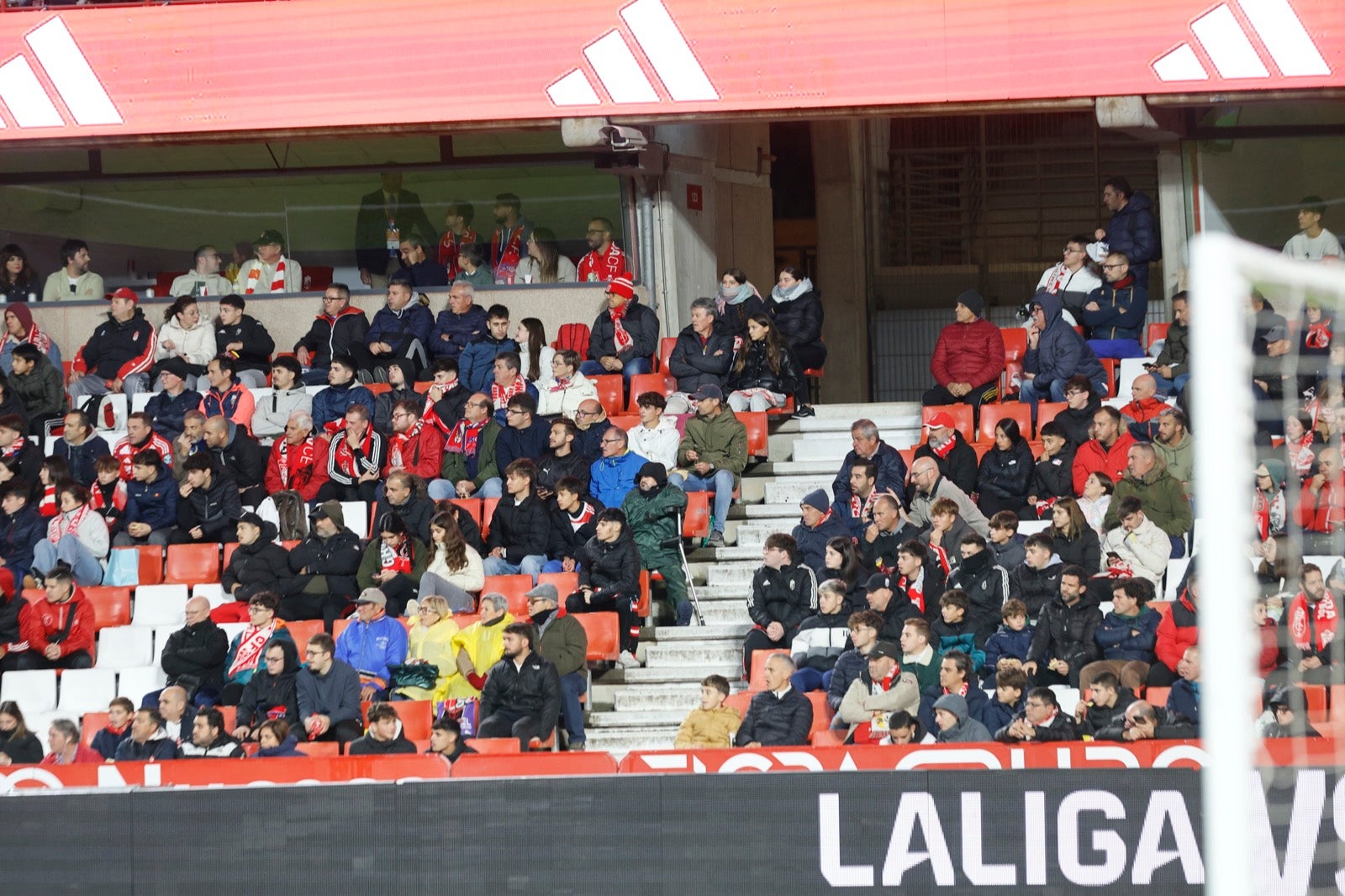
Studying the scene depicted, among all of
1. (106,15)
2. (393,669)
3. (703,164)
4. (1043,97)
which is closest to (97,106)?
→ (106,15)

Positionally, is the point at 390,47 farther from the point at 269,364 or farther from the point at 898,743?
the point at 898,743

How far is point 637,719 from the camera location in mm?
12359

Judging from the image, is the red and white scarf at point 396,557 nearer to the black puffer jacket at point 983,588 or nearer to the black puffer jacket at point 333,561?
the black puffer jacket at point 333,561

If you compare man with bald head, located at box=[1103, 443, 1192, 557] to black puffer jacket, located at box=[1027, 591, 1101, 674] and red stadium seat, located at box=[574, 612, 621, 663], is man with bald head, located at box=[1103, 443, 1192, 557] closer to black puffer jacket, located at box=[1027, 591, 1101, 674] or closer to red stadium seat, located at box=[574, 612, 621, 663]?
black puffer jacket, located at box=[1027, 591, 1101, 674]

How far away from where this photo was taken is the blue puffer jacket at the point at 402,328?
15.8 meters

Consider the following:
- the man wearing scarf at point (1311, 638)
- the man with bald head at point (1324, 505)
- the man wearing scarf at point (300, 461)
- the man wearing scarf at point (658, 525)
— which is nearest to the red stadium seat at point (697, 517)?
the man wearing scarf at point (658, 525)

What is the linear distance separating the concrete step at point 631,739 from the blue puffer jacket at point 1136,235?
5143 mm

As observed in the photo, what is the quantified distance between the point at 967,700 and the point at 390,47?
300 inches

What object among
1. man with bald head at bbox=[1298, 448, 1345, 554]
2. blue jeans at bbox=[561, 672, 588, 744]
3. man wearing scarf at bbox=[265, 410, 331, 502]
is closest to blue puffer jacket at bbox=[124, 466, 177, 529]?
man wearing scarf at bbox=[265, 410, 331, 502]

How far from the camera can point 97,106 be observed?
1587 cm

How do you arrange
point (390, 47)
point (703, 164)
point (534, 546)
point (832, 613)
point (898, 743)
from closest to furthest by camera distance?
point (898, 743) < point (832, 613) < point (534, 546) < point (390, 47) < point (703, 164)

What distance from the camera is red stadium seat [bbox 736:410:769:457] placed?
14641mm

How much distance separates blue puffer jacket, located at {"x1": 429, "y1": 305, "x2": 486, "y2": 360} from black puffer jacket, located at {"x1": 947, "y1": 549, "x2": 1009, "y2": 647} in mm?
5265

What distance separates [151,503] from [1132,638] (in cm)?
706
